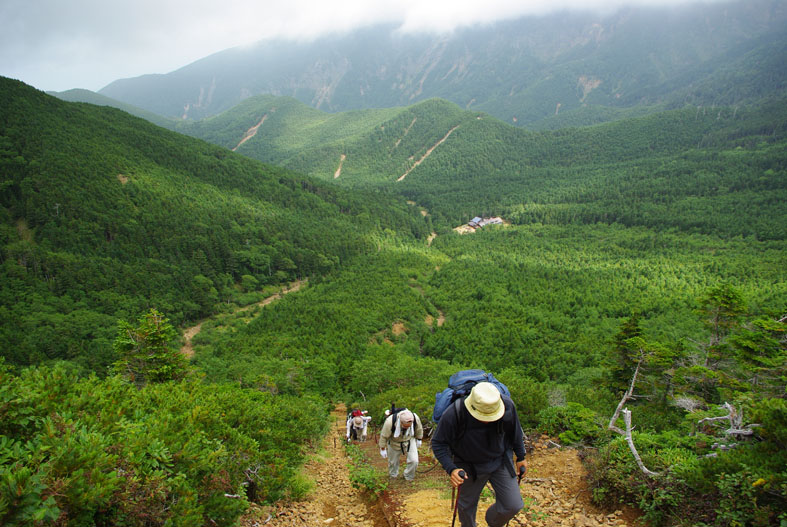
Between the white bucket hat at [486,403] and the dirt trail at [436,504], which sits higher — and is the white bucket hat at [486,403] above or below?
above

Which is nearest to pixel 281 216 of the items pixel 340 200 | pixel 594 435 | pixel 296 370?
pixel 340 200

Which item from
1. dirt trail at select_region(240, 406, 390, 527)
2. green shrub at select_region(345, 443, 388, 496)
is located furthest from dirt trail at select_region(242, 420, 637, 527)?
green shrub at select_region(345, 443, 388, 496)

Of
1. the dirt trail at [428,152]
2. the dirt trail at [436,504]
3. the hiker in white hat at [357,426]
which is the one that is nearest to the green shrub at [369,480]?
the dirt trail at [436,504]

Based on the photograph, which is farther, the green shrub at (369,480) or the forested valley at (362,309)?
the green shrub at (369,480)

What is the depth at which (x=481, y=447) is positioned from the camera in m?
5.23

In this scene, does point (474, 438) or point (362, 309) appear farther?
point (362, 309)

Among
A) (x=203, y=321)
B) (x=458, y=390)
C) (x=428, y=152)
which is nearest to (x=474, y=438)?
(x=458, y=390)

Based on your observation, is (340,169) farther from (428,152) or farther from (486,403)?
(486,403)

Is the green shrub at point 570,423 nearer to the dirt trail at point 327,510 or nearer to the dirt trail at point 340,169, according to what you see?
the dirt trail at point 327,510

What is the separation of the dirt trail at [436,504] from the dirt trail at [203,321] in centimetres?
3337

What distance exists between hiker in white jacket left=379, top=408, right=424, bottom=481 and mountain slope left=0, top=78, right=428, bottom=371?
130 feet

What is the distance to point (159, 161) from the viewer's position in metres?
86.9

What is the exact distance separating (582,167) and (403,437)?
6193 inches

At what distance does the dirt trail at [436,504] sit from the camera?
7.03 metres
